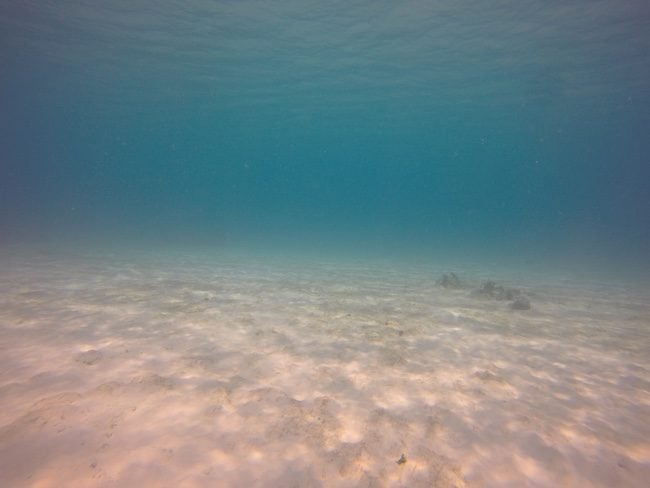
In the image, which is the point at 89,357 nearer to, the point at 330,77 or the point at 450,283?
the point at 450,283

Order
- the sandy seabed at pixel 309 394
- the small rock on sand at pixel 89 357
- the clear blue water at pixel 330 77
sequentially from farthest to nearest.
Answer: the clear blue water at pixel 330 77
the small rock on sand at pixel 89 357
the sandy seabed at pixel 309 394

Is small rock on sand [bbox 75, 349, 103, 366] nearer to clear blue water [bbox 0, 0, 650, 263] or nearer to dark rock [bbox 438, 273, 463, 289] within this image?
dark rock [bbox 438, 273, 463, 289]

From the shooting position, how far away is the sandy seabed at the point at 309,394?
313cm

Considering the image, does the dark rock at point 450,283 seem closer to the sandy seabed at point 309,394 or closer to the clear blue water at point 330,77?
the sandy seabed at point 309,394

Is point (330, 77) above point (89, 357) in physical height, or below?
above

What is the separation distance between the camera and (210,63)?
2892cm

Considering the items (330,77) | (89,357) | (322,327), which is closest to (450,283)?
(322,327)

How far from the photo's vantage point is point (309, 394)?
448cm

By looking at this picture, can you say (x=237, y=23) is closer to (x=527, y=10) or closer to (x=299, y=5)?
(x=299, y=5)

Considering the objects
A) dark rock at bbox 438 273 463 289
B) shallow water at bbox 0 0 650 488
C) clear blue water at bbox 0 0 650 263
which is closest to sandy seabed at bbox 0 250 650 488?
shallow water at bbox 0 0 650 488

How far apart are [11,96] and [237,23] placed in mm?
40111

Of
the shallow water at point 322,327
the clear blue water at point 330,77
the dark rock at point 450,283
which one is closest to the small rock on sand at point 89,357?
the shallow water at point 322,327

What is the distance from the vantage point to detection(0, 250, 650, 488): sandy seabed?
123 inches

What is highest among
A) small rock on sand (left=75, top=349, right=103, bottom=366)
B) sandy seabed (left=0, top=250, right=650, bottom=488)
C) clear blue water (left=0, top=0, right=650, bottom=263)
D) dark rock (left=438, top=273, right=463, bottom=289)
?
clear blue water (left=0, top=0, right=650, bottom=263)
